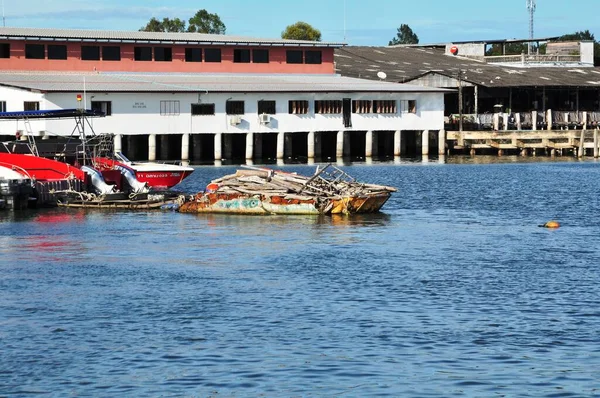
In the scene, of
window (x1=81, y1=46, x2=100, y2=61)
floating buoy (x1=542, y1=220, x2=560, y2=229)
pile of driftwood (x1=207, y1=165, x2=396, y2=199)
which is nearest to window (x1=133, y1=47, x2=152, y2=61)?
window (x1=81, y1=46, x2=100, y2=61)

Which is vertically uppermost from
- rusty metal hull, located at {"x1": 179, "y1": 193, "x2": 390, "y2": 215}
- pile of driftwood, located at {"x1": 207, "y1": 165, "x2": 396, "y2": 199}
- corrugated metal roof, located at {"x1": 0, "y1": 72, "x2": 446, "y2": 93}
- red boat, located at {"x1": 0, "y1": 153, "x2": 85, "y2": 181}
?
corrugated metal roof, located at {"x1": 0, "y1": 72, "x2": 446, "y2": 93}

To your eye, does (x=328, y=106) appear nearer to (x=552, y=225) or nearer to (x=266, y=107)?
(x=266, y=107)

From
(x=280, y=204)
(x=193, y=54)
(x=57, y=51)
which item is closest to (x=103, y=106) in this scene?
(x=57, y=51)

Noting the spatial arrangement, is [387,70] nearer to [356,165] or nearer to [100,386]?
[356,165]

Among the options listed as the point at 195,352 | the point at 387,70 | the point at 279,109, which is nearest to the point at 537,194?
the point at 279,109

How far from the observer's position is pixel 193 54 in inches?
3770

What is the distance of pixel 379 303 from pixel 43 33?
6633 cm

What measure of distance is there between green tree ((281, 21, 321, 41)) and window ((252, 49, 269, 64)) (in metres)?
75.4

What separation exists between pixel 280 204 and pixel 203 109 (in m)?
39.5

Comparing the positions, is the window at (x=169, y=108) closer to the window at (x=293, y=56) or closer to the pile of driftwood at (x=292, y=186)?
the window at (x=293, y=56)

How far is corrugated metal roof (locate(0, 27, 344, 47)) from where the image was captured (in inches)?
3543

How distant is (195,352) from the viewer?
24.8m

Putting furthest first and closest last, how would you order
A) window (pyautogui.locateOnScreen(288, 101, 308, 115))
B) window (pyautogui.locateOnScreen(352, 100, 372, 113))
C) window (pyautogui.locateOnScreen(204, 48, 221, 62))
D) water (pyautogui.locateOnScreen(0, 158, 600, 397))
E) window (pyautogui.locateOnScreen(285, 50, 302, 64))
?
window (pyautogui.locateOnScreen(285, 50, 302, 64))
window (pyautogui.locateOnScreen(204, 48, 221, 62))
window (pyautogui.locateOnScreen(352, 100, 372, 113))
window (pyautogui.locateOnScreen(288, 101, 308, 115))
water (pyautogui.locateOnScreen(0, 158, 600, 397))

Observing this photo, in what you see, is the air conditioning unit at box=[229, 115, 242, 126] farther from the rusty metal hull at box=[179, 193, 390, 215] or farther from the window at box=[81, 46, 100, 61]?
the rusty metal hull at box=[179, 193, 390, 215]
